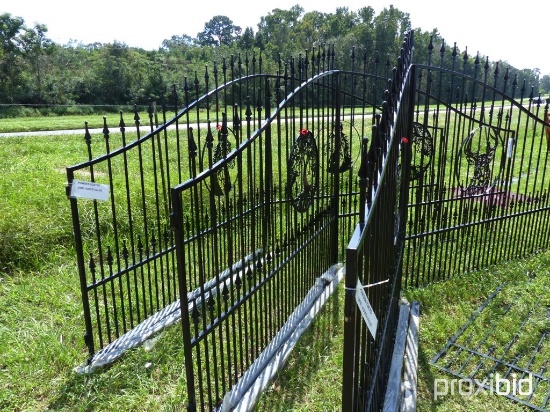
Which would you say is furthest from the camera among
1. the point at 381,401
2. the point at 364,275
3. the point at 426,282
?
the point at 426,282

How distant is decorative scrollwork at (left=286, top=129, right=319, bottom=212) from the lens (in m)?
3.36

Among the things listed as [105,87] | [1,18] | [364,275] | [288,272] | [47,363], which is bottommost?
[47,363]

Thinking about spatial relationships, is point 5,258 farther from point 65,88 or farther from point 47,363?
point 65,88

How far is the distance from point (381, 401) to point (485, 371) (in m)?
1.05

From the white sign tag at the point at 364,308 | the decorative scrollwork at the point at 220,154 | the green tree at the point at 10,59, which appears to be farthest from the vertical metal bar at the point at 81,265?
the green tree at the point at 10,59

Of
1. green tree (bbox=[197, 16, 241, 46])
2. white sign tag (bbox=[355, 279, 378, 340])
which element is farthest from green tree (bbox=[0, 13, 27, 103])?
green tree (bbox=[197, 16, 241, 46])

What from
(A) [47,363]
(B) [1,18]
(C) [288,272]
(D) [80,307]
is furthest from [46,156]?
(B) [1,18]

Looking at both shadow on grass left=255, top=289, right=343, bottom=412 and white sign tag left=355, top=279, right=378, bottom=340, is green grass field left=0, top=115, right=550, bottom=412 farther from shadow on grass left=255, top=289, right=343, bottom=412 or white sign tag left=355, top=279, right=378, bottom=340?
white sign tag left=355, top=279, right=378, bottom=340

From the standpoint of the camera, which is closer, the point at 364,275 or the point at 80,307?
the point at 364,275

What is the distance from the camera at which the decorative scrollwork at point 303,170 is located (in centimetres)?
336

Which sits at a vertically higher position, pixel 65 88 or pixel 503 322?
pixel 65 88

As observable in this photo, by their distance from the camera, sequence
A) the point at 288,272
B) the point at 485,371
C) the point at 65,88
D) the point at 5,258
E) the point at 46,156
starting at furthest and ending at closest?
the point at 65,88, the point at 46,156, the point at 5,258, the point at 288,272, the point at 485,371

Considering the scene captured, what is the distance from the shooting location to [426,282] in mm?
4336

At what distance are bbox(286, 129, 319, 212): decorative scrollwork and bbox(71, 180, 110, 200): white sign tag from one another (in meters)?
1.31
